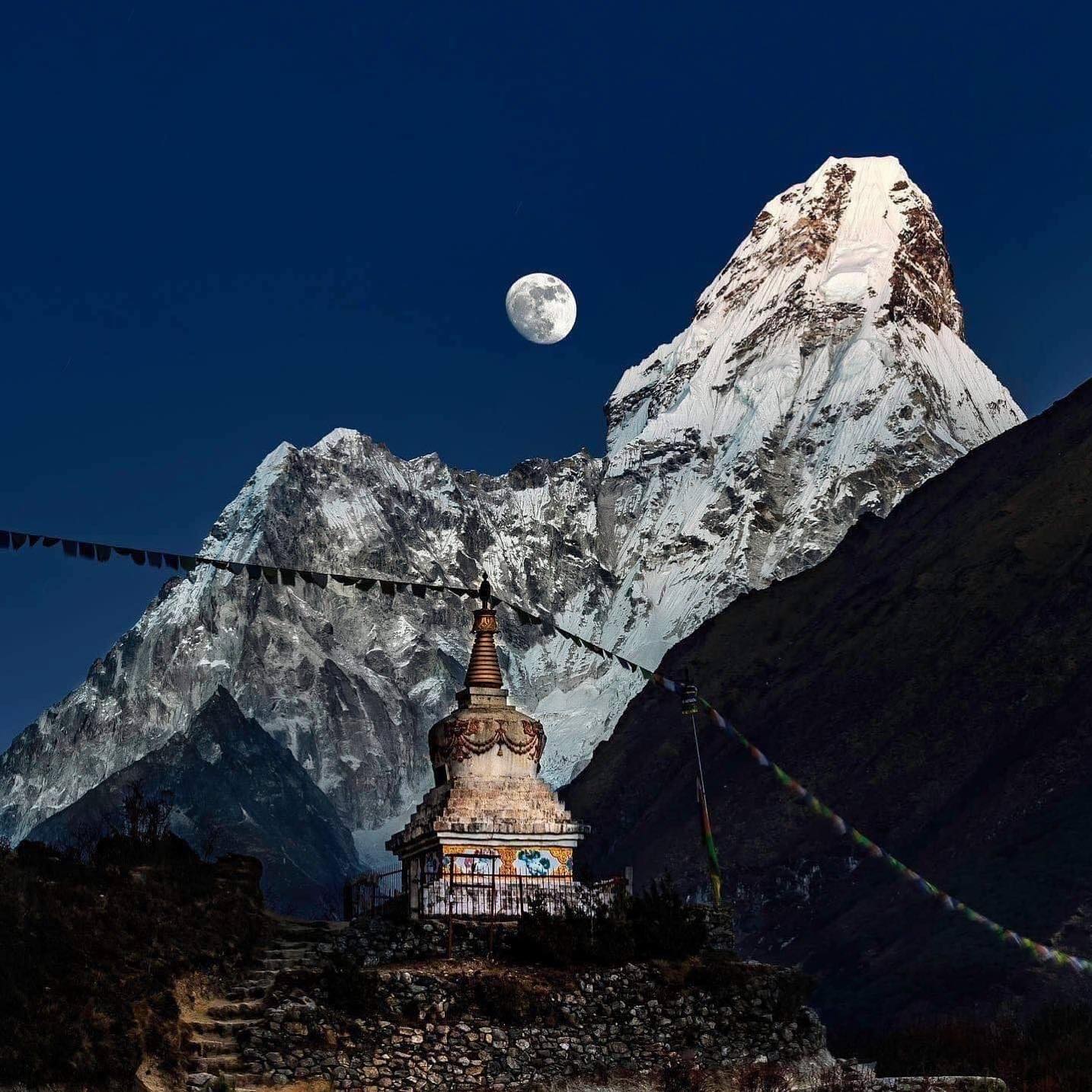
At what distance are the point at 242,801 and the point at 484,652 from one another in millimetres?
113133

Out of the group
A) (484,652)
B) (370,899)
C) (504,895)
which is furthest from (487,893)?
(484,652)

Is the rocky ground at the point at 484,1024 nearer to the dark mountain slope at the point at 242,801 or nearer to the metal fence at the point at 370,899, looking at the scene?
the metal fence at the point at 370,899

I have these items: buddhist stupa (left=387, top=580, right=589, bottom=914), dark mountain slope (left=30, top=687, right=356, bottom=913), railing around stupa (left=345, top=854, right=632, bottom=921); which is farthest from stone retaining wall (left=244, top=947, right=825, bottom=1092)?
dark mountain slope (left=30, top=687, right=356, bottom=913)

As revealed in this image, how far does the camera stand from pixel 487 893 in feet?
102

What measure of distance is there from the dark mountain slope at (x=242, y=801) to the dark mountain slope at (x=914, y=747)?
22.3 metres

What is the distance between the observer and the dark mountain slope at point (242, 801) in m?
128

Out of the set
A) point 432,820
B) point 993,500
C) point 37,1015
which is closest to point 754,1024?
point 432,820

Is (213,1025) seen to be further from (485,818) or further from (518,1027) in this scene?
(485,818)

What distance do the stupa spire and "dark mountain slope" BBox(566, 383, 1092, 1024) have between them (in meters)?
29.9

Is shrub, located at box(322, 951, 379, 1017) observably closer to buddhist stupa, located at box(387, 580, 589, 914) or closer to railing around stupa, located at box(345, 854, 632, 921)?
railing around stupa, located at box(345, 854, 632, 921)

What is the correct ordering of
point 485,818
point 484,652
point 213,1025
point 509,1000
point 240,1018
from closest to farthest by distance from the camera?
point 213,1025 → point 240,1018 → point 509,1000 → point 485,818 → point 484,652

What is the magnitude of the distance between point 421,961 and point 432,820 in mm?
4505

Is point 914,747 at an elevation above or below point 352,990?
above

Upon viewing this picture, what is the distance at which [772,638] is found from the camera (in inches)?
4764
